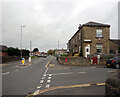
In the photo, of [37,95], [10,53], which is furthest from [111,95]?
[10,53]

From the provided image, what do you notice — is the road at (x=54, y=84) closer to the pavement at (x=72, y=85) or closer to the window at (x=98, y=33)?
the pavement at (x=72, y=85)

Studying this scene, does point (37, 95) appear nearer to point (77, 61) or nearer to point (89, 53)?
point (77, 61)

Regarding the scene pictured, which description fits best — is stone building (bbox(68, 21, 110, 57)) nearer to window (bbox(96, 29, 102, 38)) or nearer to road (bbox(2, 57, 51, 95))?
window (bbox(96, 29, 102, 38))

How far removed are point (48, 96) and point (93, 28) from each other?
19079 millimetres

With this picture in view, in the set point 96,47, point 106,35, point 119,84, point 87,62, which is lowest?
point 87,62

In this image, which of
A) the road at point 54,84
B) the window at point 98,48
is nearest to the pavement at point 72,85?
the road at point 54,84

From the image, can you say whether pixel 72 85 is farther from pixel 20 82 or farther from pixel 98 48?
pixel 98 48

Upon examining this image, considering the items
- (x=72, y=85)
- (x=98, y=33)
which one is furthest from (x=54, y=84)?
(x=98, y=33)

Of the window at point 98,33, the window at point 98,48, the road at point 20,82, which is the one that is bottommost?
the road at point 20,82

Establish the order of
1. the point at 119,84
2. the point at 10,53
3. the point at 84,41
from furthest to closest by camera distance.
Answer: the point at 10,53 < the point at 84,41 < the point at 119,84

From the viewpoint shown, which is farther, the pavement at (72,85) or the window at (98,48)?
the window at (98,48)

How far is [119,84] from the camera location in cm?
A: 298

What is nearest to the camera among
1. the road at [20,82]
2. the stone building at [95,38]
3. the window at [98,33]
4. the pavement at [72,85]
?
the pavement at [72,85]

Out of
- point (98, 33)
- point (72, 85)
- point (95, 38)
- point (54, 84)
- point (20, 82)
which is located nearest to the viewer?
point (72, 85)
